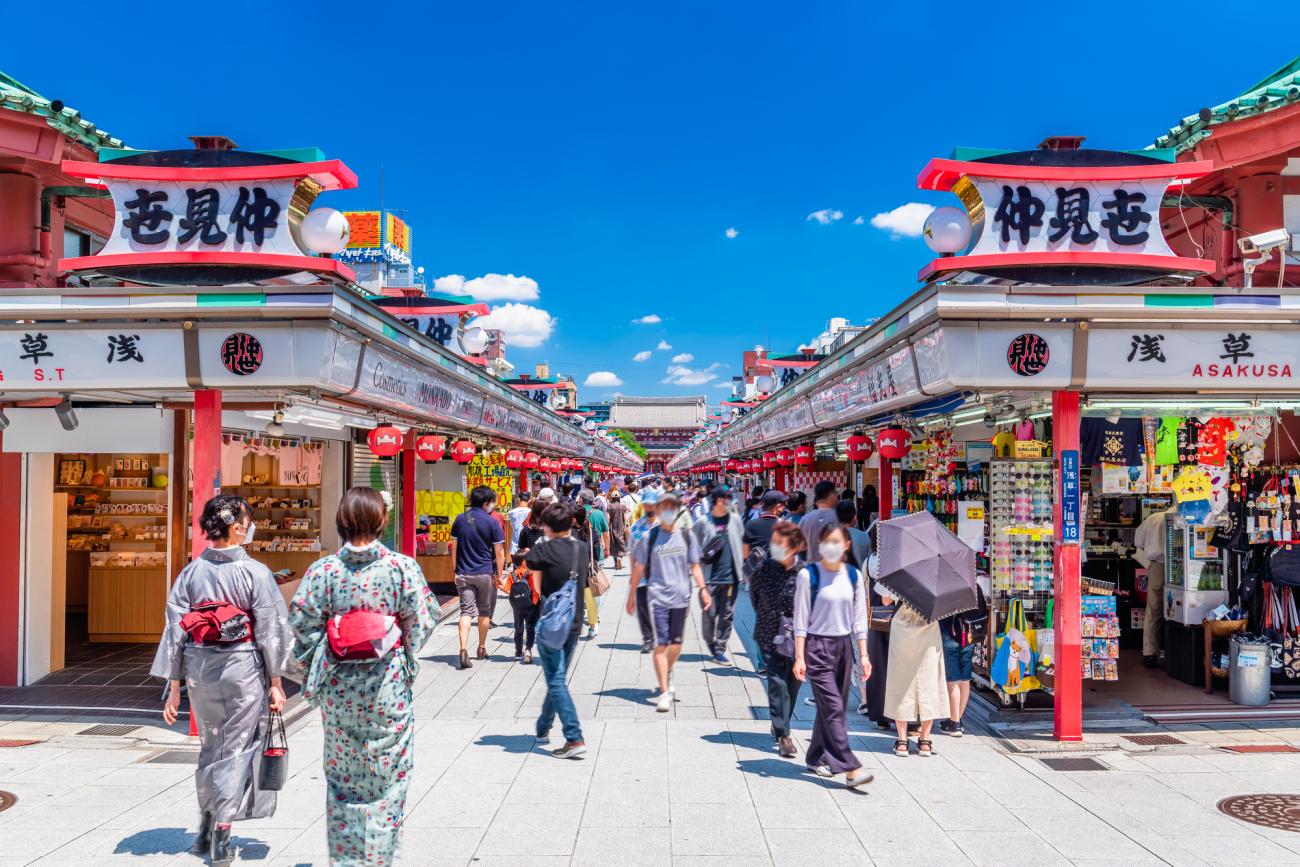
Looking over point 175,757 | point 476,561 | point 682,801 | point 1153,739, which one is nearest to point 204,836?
point 175,757

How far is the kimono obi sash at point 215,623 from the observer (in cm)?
478

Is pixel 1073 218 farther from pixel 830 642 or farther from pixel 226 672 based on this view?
pixel 226 672

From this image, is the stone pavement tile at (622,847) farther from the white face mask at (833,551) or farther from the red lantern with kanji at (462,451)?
the red lantern with kanji at (462,451)

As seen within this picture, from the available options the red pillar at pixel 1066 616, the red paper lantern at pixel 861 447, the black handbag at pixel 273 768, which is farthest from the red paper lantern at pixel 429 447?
the red pillar at pixel 1066 616

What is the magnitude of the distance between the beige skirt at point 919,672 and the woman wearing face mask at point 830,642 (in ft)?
Result: 2.11

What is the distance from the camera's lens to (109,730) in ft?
25.3

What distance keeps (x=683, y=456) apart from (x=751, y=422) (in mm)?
37786

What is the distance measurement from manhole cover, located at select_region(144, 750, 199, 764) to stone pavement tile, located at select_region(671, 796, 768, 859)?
157 inches

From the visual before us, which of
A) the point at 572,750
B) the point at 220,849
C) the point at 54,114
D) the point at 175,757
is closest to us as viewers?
the point at 220,849

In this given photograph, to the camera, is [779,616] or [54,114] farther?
[54,114]

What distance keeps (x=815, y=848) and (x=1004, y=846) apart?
112 centimetres

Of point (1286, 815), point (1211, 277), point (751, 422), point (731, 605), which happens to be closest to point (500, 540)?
point (731, 605)

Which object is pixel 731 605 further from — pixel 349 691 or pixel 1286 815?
pixel 349 691

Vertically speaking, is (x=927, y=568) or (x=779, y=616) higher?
(x=927, y=568)
